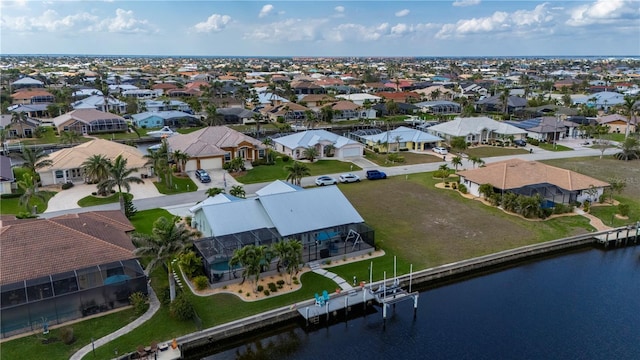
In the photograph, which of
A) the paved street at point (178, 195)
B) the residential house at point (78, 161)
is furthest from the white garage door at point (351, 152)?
the residential house at point (78, 161)

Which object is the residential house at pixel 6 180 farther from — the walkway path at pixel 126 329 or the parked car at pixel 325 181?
the parked car at pixel 325 181

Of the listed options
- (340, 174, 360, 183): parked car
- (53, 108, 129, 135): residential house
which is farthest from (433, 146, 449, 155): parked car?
(53, 108, 129, 135): residential house

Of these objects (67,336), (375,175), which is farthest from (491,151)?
(67,336)

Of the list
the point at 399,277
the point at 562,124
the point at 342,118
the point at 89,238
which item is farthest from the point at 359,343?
the point at 342,118

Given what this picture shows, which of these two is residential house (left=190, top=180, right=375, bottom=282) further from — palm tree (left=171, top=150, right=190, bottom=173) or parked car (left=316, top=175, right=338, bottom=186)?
palm tree (left=171, top=150, right=190, bottom=173)

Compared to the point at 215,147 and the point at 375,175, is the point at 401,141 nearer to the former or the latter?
the point at 375,175

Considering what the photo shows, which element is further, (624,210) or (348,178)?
(348,178)
